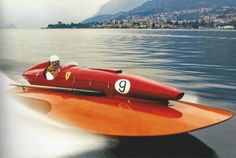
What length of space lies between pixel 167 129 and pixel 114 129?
86 centimetres

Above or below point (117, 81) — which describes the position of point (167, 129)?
below

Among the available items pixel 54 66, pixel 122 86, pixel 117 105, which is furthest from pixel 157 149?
pixel 54 66

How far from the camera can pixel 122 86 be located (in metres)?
7.00

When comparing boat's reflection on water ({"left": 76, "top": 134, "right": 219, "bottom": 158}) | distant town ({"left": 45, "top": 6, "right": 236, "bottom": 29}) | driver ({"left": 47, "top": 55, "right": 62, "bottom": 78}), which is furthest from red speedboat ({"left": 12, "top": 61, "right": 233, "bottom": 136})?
distant town ({"left": 45, "top": 6, "right": 236, "bottom": 29})

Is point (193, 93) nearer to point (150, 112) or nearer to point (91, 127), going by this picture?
point (150, 112)

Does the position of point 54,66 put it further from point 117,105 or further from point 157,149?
point 157,149

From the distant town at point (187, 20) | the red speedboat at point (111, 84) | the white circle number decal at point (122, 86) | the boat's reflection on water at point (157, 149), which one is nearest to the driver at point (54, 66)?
the red speedboat at point (111, 84)

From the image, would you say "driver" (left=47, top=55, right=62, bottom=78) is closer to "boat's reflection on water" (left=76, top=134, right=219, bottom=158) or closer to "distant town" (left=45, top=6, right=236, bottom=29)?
"boat's reflection on water" (left=76, top=134, right=219, bottom=158)

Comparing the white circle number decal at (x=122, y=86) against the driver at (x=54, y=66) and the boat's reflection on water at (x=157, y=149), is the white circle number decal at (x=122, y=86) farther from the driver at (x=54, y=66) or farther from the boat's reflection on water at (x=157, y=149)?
the driver at (x=54, y=66)

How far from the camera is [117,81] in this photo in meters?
7.05

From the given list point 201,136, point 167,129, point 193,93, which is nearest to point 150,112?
point 167,129

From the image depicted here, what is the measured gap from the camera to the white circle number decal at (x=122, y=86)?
22.9 ft

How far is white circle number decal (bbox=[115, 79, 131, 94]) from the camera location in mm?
6977

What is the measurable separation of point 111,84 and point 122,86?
23 centimetres
